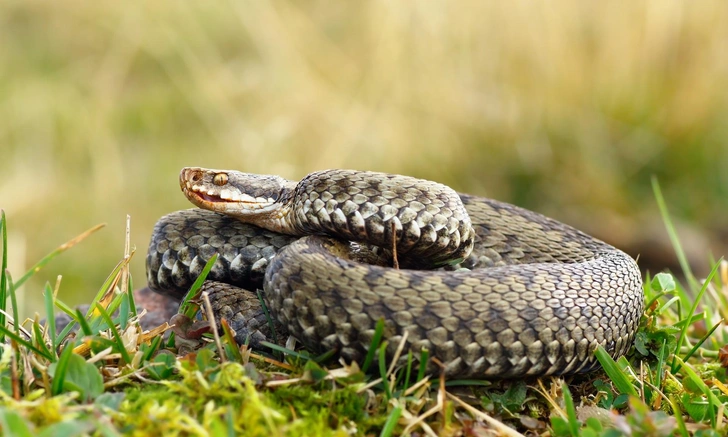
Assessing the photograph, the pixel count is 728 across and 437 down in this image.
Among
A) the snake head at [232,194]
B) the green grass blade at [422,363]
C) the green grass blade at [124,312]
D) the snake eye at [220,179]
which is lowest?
the green grass blade at [422,363]

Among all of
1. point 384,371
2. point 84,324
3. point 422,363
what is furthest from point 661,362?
point 84,324

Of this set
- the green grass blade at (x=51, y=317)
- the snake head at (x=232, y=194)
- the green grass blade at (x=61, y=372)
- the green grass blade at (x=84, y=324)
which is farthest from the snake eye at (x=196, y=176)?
the green grass blade at (x=61, y=372)

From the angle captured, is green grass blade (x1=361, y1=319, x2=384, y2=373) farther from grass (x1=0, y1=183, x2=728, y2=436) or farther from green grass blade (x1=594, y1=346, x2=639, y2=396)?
green grass blade (x1=594, y1=346, x2=639, y2=396)

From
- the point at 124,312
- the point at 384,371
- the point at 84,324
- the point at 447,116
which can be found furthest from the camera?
the point at 447,116

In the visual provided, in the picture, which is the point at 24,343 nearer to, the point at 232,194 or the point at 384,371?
the point at 384,371

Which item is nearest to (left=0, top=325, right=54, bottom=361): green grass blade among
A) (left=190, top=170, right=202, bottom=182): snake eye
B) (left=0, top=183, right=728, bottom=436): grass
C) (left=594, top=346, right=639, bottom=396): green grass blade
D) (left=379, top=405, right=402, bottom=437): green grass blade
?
(left=0, top=183, right=728, bottom=436): grass

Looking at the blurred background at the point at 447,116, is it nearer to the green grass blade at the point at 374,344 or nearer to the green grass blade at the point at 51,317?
the green grass blade at the point at 51,317

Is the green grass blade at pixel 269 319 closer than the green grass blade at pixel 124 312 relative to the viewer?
No

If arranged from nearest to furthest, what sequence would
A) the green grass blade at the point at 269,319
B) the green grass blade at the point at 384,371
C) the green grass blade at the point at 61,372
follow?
the green grass blade at the point at 61,372
the green grass blade at the point at 384,371
the green grass blade at the point at 269,319
